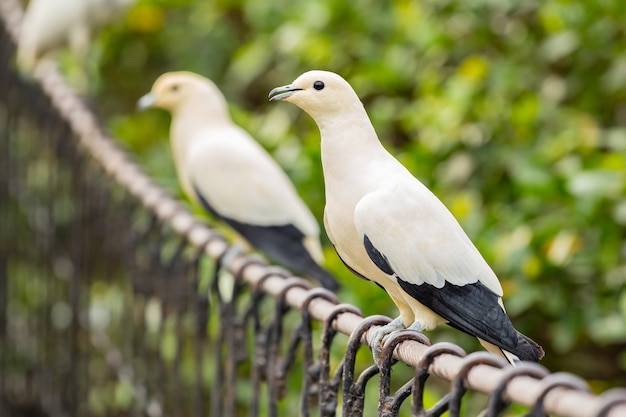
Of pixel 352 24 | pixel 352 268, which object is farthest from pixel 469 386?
pixel 352 24

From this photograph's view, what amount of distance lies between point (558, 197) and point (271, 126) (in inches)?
50.0

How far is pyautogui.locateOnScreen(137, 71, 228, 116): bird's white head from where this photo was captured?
2777 mm

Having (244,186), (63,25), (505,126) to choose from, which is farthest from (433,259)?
(63,25)

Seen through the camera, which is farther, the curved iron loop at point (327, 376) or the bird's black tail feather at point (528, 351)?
the curved iron loop at point (327, 376)

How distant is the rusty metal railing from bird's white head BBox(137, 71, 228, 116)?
17cm

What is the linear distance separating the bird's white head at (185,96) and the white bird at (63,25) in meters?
1.12

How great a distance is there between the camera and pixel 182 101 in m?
2.81

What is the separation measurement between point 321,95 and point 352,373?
306 millimetres

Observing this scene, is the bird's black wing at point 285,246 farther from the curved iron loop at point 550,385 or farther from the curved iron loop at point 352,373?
the curved iron loop at point 550,385

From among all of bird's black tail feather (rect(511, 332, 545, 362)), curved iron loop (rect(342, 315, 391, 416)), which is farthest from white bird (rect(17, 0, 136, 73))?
bird's black tail feather (rect(511, 332, 545, 362))

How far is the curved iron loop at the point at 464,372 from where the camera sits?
907 mm

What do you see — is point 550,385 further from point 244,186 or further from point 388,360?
point 244,186

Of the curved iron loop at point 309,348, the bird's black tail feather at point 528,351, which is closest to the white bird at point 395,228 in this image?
the bird's black tail feather at point 528,351

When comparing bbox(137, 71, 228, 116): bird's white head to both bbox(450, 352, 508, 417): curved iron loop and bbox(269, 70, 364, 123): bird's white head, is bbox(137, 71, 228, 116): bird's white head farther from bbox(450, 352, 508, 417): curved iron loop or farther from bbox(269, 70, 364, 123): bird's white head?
bbox(450, 352, 508, 417): curved iron loop
